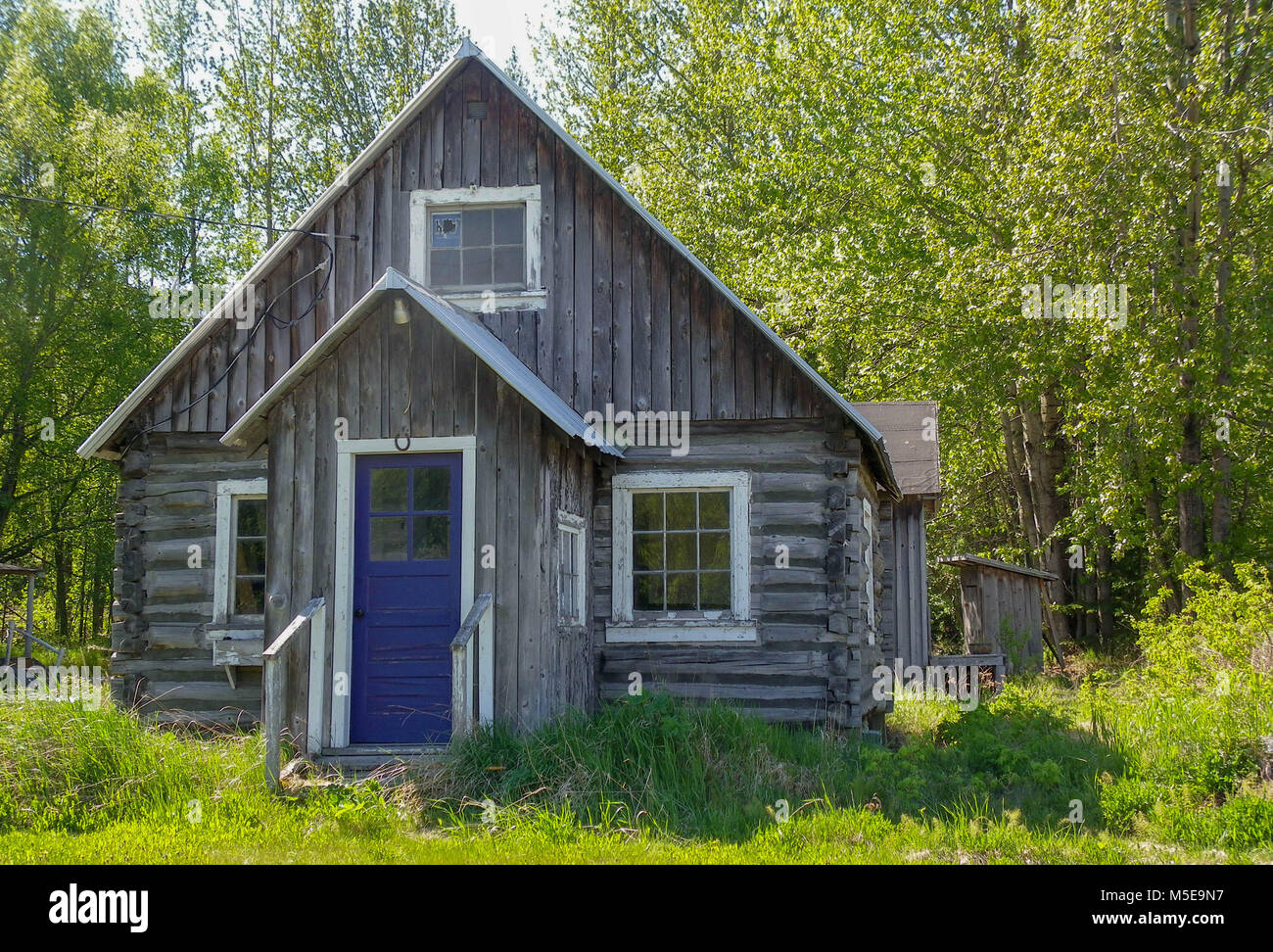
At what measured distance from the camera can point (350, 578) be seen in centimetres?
948

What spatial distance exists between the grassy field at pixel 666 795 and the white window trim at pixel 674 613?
1351mm

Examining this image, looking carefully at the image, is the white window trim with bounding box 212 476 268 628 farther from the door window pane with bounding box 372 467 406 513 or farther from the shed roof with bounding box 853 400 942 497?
the shed roof with bounding box 853 400 942 497

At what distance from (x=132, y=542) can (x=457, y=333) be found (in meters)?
5.22

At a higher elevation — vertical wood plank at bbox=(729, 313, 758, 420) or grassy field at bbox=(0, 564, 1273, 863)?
vertical wood plank at bbox=(729, 313, 758, 420)

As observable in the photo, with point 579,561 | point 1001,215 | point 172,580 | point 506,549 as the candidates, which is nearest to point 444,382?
point 506,549

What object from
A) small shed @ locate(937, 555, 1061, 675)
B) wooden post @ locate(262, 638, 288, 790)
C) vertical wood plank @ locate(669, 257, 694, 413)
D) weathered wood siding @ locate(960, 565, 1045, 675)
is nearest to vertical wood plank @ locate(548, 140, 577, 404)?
vertical wood plank @ locate(669, 257, 694, 413)

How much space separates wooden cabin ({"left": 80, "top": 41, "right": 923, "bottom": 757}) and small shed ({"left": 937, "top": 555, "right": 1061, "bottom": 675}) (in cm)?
634

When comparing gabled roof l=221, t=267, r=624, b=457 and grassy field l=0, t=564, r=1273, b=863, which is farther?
gabled roof l=221, t=267, r=624, b=457

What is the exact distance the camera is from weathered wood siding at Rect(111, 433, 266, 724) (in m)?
11.9

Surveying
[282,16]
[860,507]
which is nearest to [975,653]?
Result: [860,507]

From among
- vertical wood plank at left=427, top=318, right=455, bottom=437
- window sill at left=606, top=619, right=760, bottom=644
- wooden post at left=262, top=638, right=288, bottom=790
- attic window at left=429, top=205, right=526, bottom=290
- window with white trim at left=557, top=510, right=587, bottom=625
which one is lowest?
wooden post at left=262, top=638, right=288, bottom=790

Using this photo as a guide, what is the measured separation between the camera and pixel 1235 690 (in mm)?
9375

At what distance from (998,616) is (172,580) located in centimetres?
1292

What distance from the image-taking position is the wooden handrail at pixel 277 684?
8539 millimetres
